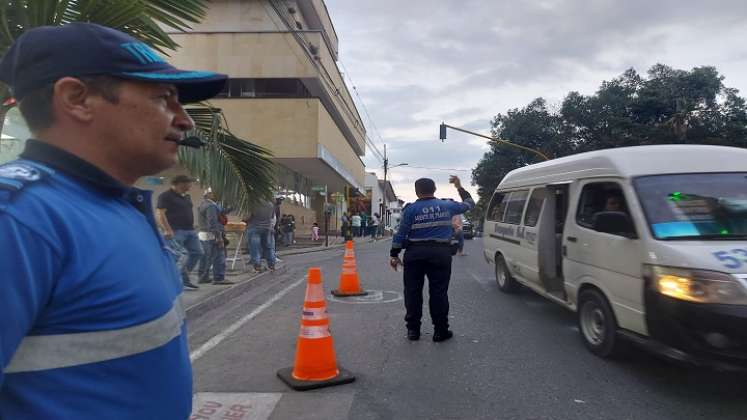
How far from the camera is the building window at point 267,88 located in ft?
75.8

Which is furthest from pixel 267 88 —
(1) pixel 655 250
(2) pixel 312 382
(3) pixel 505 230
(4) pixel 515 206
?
(1) pixel 655 250

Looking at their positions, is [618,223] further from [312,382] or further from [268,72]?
[268,72]

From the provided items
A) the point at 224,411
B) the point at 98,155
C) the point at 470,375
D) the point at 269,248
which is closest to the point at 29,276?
the point at 98,155

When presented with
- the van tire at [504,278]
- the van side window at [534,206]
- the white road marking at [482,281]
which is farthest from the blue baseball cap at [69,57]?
the white road marking at [482,281]

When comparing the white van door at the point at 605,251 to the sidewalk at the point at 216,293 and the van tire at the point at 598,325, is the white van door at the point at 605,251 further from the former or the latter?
the sidewalk at the point at 216,293

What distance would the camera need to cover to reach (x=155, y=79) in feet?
4.34

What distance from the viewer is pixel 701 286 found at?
377cm

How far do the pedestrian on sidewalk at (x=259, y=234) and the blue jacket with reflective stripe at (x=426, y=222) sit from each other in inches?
204

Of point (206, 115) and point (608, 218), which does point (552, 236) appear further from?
point (206, 115)

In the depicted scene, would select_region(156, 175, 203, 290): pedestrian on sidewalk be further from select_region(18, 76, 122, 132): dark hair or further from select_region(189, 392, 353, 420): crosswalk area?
select_region(18, 76, 122, 132): dark hair

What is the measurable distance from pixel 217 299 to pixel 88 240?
7.37 meters

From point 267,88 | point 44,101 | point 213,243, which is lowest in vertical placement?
point 213,243

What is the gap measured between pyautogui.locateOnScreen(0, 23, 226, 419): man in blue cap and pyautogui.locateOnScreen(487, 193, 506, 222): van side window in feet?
25.8

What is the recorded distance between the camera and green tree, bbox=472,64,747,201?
114 feet
